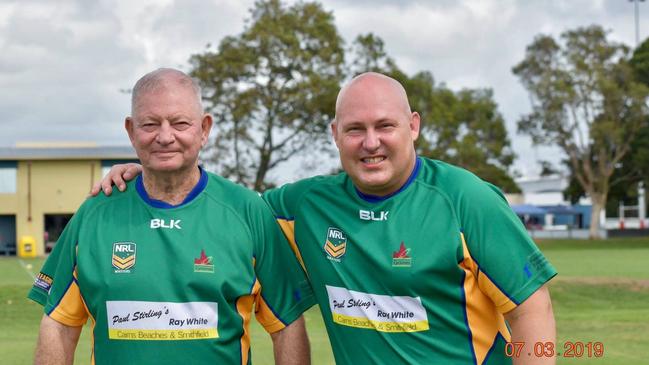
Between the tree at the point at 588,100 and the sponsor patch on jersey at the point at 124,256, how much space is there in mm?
61803

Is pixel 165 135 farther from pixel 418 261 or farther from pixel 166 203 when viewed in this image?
pixel 418 261

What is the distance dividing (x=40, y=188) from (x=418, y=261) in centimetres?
5983

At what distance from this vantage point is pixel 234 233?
14.9 ft

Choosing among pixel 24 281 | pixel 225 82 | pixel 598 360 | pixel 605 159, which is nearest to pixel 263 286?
pixel 598 360

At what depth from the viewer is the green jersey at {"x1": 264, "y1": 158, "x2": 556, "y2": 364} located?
14.4 feet

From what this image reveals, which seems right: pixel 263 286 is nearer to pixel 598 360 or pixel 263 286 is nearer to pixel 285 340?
pixel 285 340

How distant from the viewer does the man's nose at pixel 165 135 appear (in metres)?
4.38

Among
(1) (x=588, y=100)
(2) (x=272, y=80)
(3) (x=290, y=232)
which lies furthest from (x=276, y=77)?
(3) (x=290, y=232)

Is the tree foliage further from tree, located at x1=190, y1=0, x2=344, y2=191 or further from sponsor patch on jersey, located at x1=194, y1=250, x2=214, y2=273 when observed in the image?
sponsor patch on jersey, located at x1=194, y1=250, x2=214, y2=273

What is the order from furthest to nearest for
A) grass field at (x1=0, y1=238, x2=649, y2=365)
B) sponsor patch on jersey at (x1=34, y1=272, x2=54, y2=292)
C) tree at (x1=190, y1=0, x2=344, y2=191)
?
tree at (x1=190, y1=0, x2=344, y2=191) < grass field at (x1=0, y1=238, x2=649, y2=365) < sponsor patch on jersey at (x1=34, y1=272, x2=54, y2=292)

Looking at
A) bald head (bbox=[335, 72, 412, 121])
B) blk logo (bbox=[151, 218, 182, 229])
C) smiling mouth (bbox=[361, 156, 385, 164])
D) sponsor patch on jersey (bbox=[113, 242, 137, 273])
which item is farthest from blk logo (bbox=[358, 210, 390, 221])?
sponsor patch on jersey (bbox=[113, 242, 137, 273])

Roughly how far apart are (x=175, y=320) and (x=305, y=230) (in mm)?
916

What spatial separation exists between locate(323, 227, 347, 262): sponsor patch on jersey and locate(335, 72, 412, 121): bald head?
0.60m

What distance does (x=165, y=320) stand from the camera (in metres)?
4.41
